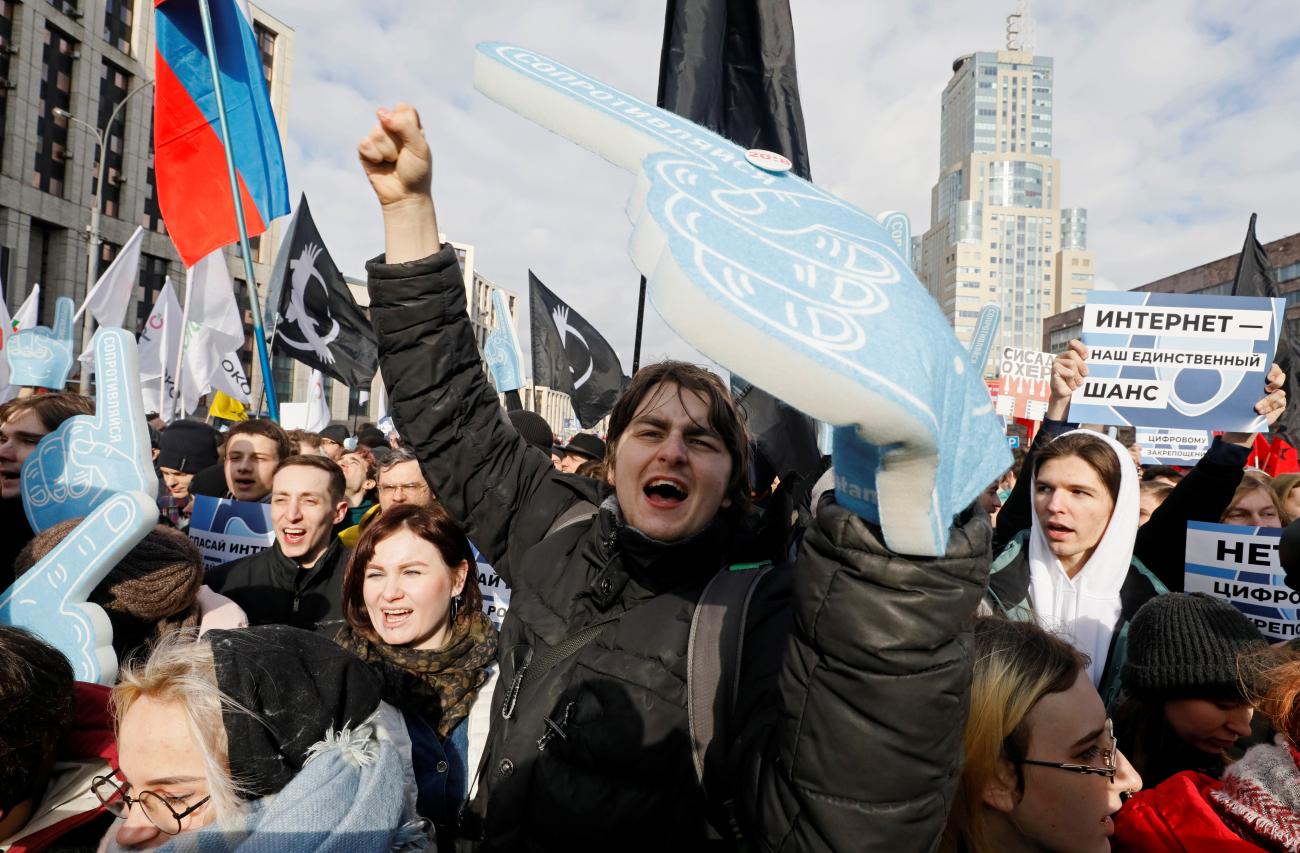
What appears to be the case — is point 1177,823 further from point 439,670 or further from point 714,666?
point 439,670

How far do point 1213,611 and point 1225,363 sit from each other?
2.69m

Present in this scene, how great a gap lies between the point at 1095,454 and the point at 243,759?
250 centimetres

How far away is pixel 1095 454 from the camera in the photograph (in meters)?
2.61

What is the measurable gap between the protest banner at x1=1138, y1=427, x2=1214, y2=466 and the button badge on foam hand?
491cm

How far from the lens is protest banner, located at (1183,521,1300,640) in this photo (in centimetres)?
283

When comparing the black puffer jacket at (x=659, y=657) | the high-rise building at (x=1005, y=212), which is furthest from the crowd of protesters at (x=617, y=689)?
the high-rise building at (x=1005, y=212)

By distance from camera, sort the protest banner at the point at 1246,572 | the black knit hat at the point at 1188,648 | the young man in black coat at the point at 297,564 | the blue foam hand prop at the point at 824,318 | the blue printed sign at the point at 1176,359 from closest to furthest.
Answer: the blue foam hand prop at the point at 824,318 < the black knit hat at the point at 1188,648 < the protest banner at the point at 1246,572 < the young man in black coat at the point at 297,564 < the blue printed sign at the point at 1176,359

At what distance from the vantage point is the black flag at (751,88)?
9.66 feet

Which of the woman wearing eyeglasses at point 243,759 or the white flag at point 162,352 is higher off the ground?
the white flag at point 162,352

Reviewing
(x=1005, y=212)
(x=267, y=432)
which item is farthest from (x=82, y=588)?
(x=1005, y=212)

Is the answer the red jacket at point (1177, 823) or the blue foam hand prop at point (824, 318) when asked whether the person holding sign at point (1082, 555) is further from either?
the blue foam hand prop at point (824, 318)

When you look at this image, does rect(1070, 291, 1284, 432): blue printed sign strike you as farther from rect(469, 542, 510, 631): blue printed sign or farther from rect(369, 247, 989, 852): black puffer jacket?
rect(369, 247, 989, 852): black puffer jacket

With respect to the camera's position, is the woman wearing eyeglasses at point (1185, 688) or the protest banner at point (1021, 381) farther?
the protest banner at point (1021, 381)

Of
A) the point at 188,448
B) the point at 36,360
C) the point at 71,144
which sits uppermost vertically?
the point at 71,144
